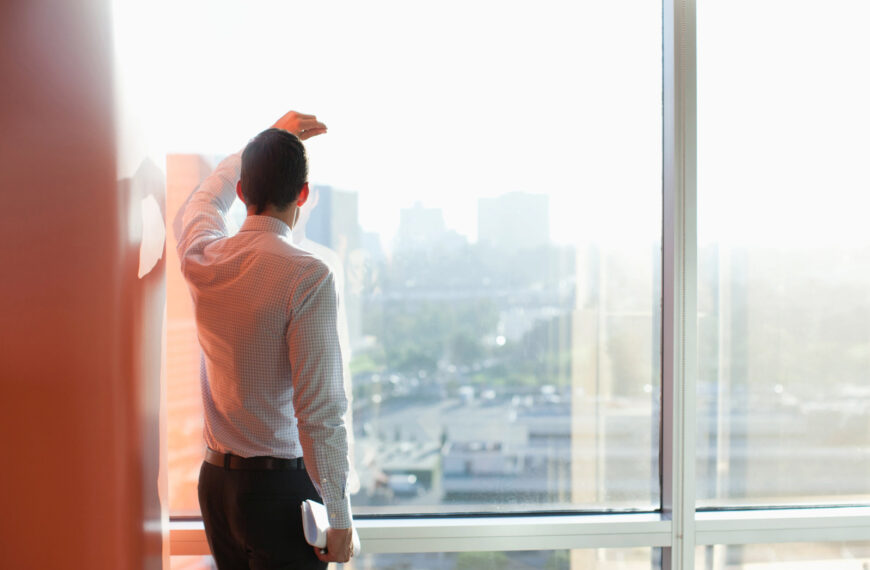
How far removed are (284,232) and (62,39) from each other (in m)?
0.66

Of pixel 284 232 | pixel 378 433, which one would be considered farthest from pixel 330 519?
pixel 284 232

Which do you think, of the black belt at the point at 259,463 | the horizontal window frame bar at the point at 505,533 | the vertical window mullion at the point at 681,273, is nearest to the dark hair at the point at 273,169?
the black belt at the point at 259,463

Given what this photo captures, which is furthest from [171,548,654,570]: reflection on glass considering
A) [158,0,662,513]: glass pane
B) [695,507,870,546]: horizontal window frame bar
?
[695,507,870,546]: horizontal window frame bar

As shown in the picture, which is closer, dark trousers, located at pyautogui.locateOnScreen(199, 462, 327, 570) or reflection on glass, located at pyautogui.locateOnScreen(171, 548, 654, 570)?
dark trousers, located at pyautogui.locateOnScreen(199, 462, 327, 570)

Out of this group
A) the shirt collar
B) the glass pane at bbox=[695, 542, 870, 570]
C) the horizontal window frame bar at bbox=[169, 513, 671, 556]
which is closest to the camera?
the shirt collar

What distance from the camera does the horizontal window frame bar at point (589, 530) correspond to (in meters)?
2.12

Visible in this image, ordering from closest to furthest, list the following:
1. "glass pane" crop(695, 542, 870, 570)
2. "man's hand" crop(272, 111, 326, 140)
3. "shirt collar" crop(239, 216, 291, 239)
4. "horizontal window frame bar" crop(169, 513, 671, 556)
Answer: "shirt collar" crop(239, 216, 291, 239), "man's hand" crop(272, 111, 326, 140), "horizontal window frame bar" crop(169, 513, 671, 556), "glass pane" crop(695, 542, 870, 570)

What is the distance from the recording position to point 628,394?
2205mm

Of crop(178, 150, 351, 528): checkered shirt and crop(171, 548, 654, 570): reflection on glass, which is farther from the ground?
crop(178, 150, 351, 528): checkered shirt

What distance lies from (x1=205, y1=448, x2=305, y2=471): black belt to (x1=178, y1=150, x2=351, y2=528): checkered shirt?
1 cm

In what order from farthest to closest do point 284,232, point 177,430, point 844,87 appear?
point 844,87, point 177,430, point 284,232

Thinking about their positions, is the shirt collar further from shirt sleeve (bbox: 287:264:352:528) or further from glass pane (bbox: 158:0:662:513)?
glass pane (bbox: 158:0:662:513)

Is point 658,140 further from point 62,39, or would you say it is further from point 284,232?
point 62,39

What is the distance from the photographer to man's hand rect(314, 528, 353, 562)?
1.63 m
